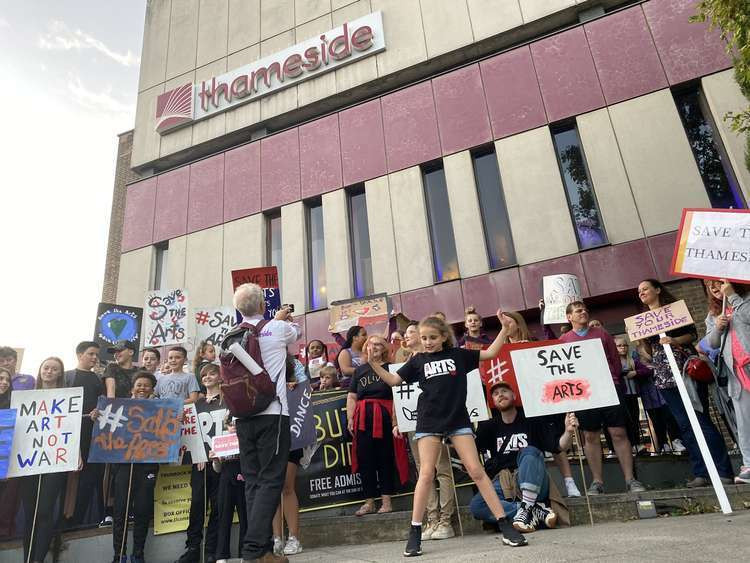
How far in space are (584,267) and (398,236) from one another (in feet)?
14.8

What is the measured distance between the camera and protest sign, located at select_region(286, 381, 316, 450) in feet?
16.8

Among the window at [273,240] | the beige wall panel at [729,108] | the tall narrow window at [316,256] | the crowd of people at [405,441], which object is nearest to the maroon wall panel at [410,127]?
the tall narrow window at [316,256]

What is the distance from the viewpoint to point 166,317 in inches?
373

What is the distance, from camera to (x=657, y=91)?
1129 cm

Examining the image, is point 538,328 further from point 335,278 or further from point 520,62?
point 520,62

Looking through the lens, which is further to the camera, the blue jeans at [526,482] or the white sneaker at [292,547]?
the white sneaker at [292,547]

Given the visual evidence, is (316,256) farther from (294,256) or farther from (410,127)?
(410,127)

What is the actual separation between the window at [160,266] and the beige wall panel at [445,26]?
1015 centimetres

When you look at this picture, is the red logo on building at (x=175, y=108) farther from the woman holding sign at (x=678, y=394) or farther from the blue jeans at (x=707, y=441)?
the blue jeans at (x=707, y=441)

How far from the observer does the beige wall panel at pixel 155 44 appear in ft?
61.9

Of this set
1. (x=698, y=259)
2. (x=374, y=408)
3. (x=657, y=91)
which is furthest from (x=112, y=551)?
(x=657, y=91)

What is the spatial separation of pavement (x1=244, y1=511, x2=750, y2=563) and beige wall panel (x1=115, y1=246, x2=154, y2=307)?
43.1 ft

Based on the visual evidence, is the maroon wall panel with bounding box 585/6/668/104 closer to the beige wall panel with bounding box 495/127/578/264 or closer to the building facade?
the building facade

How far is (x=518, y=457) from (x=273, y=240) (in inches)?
458
